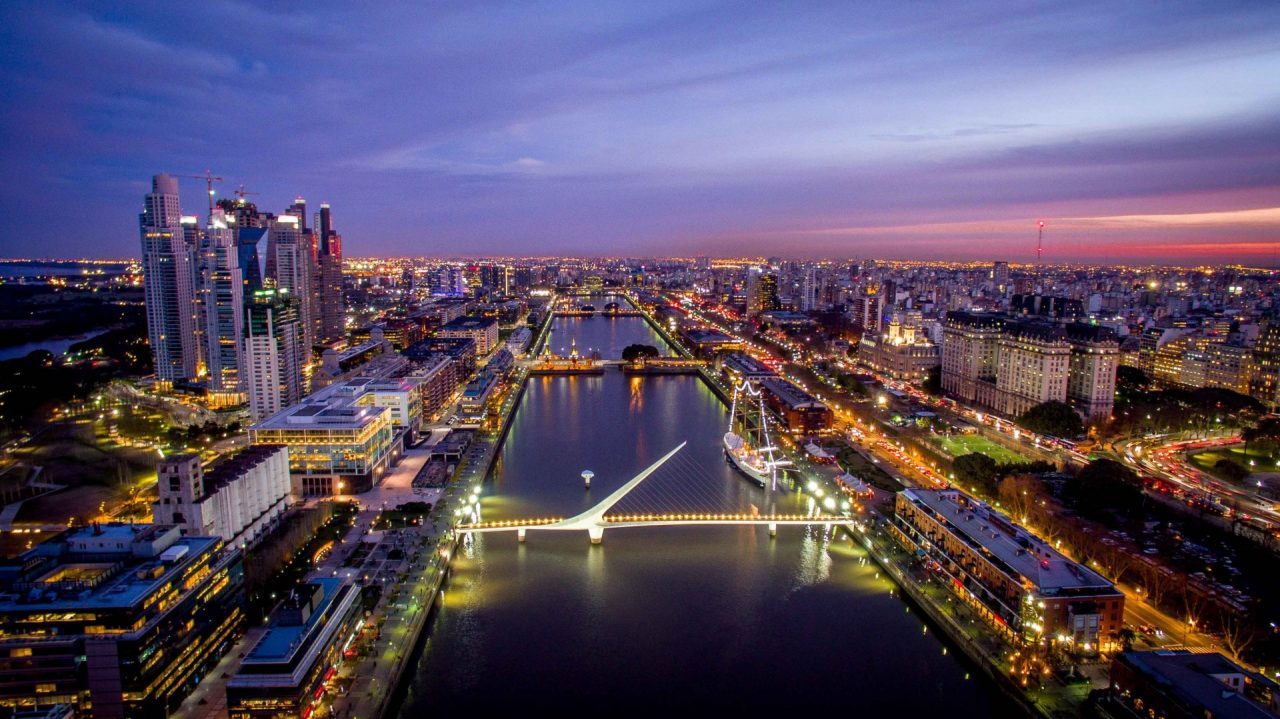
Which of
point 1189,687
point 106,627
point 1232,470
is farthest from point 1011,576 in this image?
point 106,627

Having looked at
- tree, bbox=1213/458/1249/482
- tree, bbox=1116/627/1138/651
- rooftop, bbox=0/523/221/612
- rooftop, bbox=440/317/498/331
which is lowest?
tree, bbox=1116/627/1138/651

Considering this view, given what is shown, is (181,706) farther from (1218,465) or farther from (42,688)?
(1218,465)

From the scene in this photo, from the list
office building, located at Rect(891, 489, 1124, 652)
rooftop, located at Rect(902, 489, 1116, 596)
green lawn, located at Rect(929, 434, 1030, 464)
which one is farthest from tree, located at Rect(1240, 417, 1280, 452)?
office building, located at Rect(891, 489, 1124, 652)

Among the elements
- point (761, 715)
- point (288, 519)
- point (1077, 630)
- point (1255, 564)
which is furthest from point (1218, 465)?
point (288, 519)

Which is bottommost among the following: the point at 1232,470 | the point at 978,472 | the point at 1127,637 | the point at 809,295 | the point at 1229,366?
the point at 1127,637

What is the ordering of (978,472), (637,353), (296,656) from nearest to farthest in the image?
(296,656)
(978,472)
(637,353)

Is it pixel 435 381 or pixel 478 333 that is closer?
pixel 435 381

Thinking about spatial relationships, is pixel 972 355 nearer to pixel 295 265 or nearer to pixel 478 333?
pixel 478 333

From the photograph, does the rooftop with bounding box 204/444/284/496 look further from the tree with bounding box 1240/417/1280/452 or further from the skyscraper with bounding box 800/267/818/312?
the skyscraper with bounding box 800/267/818/312
